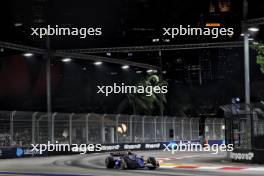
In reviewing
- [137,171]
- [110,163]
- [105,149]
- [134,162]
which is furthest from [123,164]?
[105,149]

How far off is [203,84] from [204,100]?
3196 millimetres

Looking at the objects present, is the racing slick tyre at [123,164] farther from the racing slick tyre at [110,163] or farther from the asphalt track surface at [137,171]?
the racing slick tyre at [110,163]

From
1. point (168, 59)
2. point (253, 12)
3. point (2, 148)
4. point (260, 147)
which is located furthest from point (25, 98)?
point (260, 147)

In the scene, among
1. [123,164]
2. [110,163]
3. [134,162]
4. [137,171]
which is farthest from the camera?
[110,163]

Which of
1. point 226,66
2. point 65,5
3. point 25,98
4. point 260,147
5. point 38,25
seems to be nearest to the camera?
point 260,147

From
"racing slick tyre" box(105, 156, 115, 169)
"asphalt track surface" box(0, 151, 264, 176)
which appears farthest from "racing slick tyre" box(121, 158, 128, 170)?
"racing slick tyre" box(105, 156, 115, 169)

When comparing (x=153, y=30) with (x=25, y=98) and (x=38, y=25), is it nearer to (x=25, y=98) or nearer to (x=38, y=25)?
(x=38, y=25)

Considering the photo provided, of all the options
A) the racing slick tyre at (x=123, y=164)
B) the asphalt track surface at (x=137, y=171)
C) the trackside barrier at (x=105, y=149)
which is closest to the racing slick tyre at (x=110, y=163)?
the asphalt track surface at (x=137, y=171)

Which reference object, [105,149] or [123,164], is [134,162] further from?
[105,149]

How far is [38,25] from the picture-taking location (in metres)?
40.4

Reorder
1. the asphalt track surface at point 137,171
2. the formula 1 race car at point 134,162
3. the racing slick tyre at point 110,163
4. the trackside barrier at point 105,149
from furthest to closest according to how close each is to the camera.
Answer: the trackside barrier at point 105,149 < the racing slick tyre at point 110,163 < the formula 1 race car at point 134,162 < the asphalt track surface at point 137,171

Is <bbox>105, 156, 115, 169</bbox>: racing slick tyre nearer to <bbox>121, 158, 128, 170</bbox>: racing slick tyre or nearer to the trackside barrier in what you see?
<bbox>121, 158, 128, 170</bbox>: racing slick tyre

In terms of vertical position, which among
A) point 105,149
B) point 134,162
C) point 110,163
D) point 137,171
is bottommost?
point 105,149

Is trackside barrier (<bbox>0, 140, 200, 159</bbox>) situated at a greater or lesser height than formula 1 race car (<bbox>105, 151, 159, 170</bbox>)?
lesser
